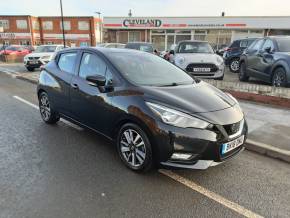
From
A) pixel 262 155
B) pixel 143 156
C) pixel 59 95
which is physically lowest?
pixel 262 155

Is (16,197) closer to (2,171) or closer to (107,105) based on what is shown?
(2,171)

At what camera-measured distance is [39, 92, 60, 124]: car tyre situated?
5493 millimetres

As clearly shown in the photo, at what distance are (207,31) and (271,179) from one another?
32656mm

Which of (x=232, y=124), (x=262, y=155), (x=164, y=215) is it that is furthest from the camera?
(x=262, y=155)

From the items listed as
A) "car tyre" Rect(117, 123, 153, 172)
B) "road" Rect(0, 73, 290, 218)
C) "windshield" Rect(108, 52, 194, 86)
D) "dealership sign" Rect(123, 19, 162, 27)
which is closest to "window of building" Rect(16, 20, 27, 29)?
"dealership sign" Rect(123, 19, 162, 27)

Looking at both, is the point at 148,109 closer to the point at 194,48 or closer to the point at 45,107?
the point at 45,107

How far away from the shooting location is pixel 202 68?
9.38 m

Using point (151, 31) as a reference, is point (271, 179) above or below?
below

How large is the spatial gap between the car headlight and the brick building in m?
54.0

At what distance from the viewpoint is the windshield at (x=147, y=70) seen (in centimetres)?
395

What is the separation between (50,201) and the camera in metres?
2.94

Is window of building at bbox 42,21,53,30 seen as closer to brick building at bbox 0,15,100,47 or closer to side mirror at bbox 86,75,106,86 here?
brick building at bbox 0,15,100,47

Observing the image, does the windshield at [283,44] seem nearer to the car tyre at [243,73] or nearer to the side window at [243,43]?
the car tyre at [243,73]

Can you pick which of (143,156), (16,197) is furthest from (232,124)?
(16,197)
